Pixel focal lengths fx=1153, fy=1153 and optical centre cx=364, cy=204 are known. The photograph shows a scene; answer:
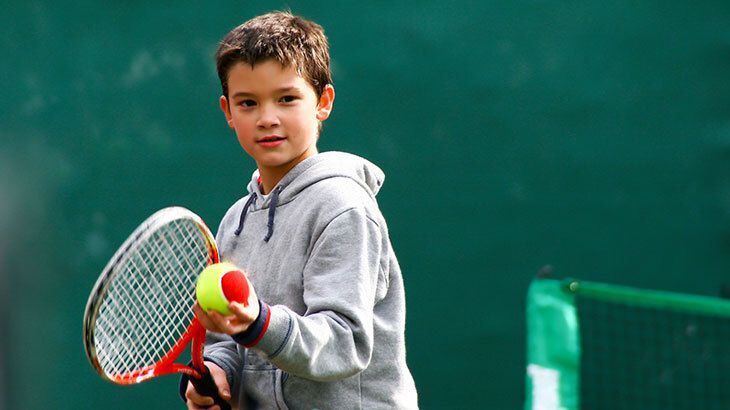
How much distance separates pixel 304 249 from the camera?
80.4 inches

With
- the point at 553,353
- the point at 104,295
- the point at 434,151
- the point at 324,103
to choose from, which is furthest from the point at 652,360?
the point at 104,295

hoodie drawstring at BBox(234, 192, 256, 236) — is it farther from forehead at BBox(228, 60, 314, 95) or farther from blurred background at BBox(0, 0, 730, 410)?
blurred background at BBox(0, 0, 730, 410)

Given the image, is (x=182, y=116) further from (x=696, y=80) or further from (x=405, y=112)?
(x=696, y=80)

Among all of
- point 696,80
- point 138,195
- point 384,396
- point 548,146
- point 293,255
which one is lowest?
point 384,396

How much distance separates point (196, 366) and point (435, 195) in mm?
1941

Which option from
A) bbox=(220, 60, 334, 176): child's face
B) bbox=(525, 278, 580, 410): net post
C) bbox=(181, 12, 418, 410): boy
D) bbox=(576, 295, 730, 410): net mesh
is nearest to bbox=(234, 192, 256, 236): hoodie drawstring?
bbox=(181, 12, 418, 410): boy

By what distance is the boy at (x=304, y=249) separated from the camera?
76.9 inches

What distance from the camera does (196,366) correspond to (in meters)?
2.14

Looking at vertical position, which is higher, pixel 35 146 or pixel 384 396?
pixel 35 146

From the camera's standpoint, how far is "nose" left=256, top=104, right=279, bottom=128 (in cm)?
212

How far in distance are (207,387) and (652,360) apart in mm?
2063

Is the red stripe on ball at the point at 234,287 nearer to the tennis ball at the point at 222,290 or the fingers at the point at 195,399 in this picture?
the tennis ball at the point at 222,290

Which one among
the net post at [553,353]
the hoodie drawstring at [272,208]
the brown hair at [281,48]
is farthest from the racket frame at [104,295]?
the net post at [553,353]

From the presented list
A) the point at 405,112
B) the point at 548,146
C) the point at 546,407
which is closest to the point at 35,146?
the point at 405,112
